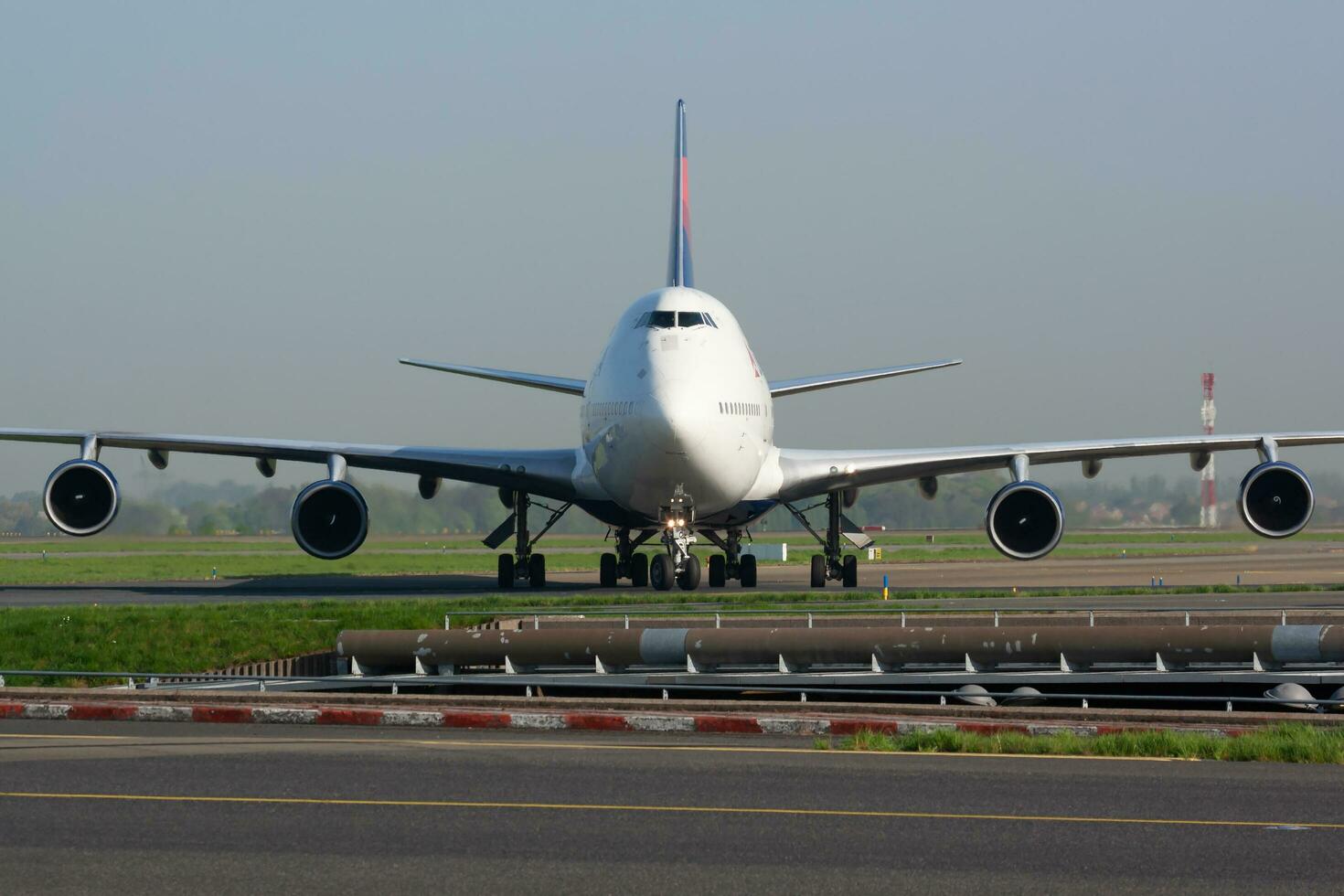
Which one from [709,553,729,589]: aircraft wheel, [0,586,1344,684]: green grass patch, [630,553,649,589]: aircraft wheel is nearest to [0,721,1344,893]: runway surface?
[0,586,1344,684]: green grass patch

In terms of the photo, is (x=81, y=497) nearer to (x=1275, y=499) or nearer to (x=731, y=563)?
(x=731, y=563)

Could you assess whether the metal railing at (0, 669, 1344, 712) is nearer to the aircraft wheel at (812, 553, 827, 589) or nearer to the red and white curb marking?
the red and white curb marking

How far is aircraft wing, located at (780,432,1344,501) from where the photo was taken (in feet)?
120

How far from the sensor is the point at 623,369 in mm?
33156

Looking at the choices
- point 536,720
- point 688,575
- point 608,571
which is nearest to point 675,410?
point 688,575

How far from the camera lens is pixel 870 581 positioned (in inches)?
1715

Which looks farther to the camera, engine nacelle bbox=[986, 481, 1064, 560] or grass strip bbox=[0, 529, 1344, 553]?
grass strip bbox=[0, 529, 1344, 553]

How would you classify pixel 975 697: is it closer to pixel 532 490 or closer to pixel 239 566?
pixel 532 490

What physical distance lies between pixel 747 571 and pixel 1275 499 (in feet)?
38.1

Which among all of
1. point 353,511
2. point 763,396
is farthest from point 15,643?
point 763,396

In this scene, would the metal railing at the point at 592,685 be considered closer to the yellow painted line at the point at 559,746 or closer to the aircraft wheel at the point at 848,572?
the yellow painted line at the point at 559,746

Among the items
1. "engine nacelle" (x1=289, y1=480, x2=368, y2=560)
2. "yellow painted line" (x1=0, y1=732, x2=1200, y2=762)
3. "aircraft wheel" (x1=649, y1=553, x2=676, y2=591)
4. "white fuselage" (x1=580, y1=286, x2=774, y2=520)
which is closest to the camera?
"yellow painted line" (x1=0, y1=732, x2=1200, y2=762)

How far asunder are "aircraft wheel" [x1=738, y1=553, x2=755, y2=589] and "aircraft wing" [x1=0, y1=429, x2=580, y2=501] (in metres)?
4.47

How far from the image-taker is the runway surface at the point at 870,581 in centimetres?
3409
